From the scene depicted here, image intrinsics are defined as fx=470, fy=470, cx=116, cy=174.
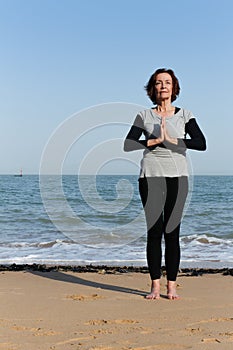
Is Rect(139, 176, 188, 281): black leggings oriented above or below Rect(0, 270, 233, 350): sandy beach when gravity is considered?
above

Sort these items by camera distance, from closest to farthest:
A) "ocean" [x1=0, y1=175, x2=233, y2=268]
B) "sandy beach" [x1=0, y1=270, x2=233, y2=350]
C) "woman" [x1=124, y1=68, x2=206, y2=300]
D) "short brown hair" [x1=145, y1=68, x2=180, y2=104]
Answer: "sandy beach" [x1=0, y1=270, x2=233, y2=350] → "woman" [x1=124, y1=68, x2=206, y2=300] → "short brown hair" [x1=145, y1=68, x2=180, y2=104] → "ocean" [x1=0, y1=175, x2=233, y2=268]

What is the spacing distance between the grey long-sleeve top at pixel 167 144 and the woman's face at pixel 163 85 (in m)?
0.16

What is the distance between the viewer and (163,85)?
→ 4.00 m

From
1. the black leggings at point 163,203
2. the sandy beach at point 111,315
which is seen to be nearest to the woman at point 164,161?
the black leggings at point 163,203

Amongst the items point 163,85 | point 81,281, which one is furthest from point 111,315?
point 163,85

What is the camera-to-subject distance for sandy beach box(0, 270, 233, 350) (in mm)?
2955

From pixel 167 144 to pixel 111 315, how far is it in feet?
4.70

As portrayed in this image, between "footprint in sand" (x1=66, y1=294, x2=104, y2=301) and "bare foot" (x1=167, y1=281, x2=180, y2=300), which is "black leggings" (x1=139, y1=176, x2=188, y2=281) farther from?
"footprint in sand" (x1=66, y1=294, x2=104, y2=301)

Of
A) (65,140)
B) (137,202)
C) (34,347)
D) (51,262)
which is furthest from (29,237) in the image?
(137,202)

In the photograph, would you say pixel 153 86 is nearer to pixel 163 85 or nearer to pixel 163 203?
pixel 163 85

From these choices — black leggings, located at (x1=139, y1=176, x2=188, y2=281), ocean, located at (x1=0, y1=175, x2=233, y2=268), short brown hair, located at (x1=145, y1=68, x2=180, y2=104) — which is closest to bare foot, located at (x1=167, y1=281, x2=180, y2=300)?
black leggings, located at (x1=139, y1=176, x2=188, y2=281)

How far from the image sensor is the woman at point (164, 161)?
393cm

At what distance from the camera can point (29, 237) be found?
36.7ft

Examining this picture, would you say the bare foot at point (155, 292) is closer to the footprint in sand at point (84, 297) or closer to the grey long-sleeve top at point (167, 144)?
the footprint in sand at point (84, 297)
